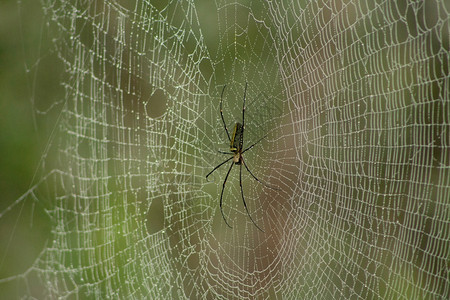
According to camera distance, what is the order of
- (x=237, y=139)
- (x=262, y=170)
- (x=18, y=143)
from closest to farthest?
1. (x=237, y=139)
2. (x=262, y=170)
3. (x=18, y=143)

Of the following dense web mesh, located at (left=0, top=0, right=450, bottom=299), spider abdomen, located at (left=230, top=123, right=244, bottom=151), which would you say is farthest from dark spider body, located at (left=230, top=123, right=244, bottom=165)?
dense web mesh, located at (left=0, top=0, right=450, bottom=299)

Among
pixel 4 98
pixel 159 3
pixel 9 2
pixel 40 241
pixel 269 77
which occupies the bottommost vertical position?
pixel 40 241

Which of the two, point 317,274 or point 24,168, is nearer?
point 317,274

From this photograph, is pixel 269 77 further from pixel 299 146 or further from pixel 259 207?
pixel 259 207

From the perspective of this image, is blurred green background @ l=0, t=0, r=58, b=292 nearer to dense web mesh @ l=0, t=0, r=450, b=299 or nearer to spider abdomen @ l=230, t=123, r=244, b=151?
dense web mesh @ l=0, t=0, r=450, b=299

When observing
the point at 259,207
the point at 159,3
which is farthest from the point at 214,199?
the point at 159,3

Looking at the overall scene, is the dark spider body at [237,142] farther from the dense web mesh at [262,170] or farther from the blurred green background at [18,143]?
the blurred green background at [18,143]

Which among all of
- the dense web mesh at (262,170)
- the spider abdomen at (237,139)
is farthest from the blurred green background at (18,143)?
the spider abdomen at (237,139)

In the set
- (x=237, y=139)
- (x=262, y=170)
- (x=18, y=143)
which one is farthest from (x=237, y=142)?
(x=18, y=143)

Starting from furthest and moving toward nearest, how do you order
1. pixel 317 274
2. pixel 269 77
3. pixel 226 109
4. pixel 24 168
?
pixel 24 168 → pixel 317 274 → pixel 269 77 → pixel 226 109

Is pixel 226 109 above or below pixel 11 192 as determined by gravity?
above

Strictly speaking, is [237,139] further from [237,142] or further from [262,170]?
[262,170]
